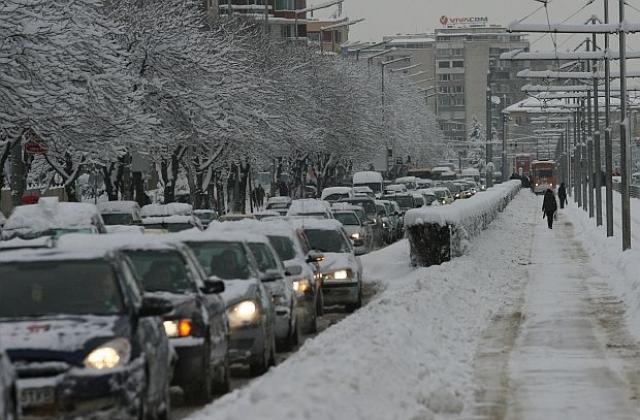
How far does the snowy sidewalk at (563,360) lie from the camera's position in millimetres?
15055

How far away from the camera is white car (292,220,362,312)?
98.2ft

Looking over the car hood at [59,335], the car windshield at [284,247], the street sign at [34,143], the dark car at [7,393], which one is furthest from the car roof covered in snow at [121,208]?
the dark car at [7,393]

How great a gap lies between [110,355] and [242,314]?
5927mm

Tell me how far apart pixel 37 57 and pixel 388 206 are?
28514 mm

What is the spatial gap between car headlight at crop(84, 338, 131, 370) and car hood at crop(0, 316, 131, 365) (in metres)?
0.04

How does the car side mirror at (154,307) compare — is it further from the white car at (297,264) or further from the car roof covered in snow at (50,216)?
the car roof covered in snow at (50,216)

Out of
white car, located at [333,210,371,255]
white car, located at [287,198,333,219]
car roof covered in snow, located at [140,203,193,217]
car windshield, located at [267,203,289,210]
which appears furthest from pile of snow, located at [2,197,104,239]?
car windshield, located at [267,203,289,210]

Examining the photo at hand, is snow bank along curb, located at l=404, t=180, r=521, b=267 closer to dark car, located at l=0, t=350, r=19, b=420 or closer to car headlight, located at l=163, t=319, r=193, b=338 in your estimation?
car headlight, located at l=163, t=319, r=193, b=338

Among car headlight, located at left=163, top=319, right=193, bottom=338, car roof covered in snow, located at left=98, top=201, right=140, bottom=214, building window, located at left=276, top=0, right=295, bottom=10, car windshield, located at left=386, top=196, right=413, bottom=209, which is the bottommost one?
car windshield, located at left=386, top=196, right=413, bottom=209

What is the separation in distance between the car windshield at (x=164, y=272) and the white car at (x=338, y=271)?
12040mm

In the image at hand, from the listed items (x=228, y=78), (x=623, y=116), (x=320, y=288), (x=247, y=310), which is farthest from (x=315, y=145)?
(x=247, y=310)

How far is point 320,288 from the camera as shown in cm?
2870

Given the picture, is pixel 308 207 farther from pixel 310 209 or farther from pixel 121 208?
pixel 121 208

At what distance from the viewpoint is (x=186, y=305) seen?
53.9 feet
